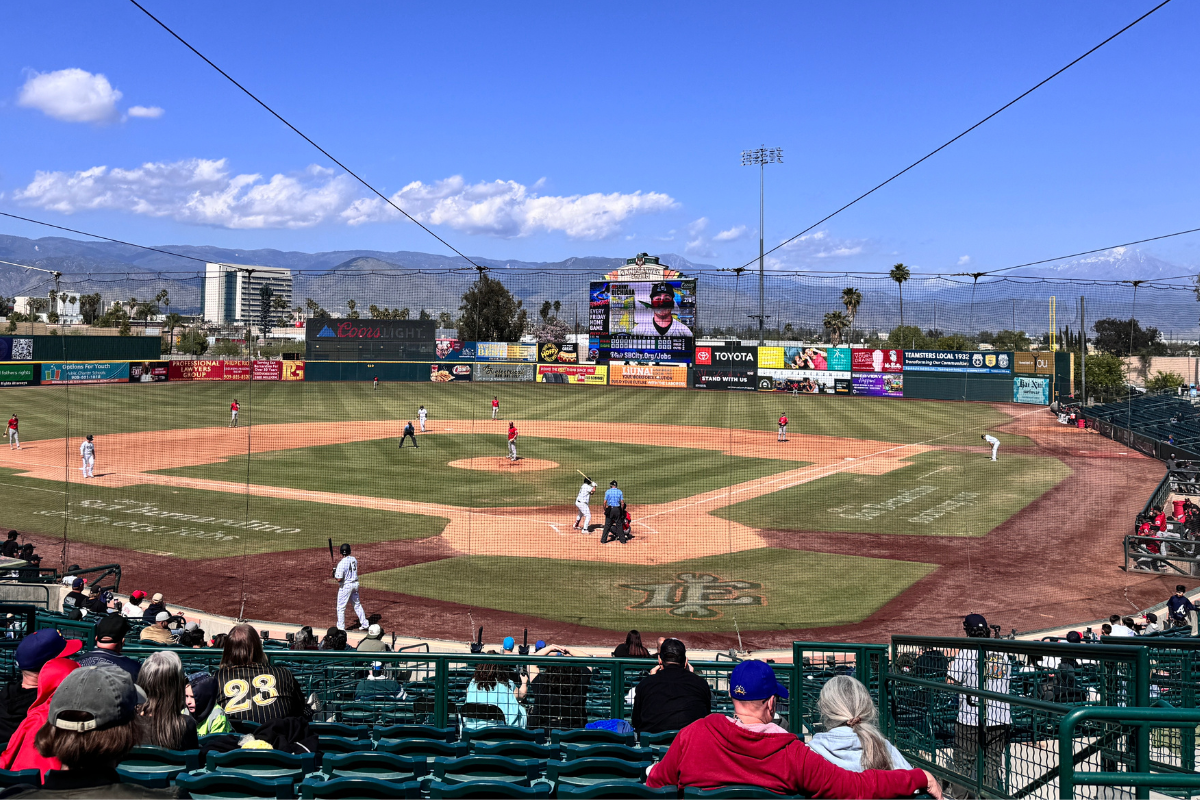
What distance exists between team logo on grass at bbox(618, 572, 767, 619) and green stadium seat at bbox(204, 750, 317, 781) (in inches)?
454

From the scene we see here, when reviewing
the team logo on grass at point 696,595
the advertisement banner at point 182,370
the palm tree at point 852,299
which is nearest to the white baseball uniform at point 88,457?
the team logo on grass at point 696,595

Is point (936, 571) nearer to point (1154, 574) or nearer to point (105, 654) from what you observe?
point (1154, 574)

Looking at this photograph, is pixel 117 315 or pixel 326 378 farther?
pixel 117 315

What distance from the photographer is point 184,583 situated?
16125 millimetres

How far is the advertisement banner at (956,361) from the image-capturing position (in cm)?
5672

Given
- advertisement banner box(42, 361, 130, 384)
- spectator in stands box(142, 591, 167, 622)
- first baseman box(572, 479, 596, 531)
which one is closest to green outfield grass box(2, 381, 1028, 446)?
advertisement banner box(42, 361, 130, 384)

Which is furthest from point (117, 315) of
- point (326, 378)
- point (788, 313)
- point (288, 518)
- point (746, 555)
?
point (746, 555)

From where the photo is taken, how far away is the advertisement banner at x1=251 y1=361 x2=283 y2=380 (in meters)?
63.5

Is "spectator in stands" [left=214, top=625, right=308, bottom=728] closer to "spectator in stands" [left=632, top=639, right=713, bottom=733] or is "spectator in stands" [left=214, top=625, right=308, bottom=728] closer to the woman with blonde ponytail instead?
"spectator in stands" [left=632, top=639, right=713, bottom=733]

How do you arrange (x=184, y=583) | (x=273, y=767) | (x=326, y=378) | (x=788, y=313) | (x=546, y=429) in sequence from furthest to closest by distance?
(x=326, y=378) < (x=788, y=313) < (x=546, y=429) < (x=184, y=583) < (x=273, y=767)

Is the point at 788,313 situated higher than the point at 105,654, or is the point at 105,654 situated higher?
the point at 788,313

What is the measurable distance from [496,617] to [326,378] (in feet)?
178

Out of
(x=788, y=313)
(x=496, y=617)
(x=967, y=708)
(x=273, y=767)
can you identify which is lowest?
(x=496, y=617)

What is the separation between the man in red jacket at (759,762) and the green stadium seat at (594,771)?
1.77 ft
